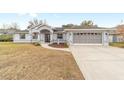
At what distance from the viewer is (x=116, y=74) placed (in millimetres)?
Result: 7309

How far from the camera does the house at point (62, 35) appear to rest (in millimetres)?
24938

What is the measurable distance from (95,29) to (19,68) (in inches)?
678

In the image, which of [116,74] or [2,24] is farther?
[2,24]

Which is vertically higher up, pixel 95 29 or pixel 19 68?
pixel 95 29

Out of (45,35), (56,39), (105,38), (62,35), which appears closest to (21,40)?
(45,35)

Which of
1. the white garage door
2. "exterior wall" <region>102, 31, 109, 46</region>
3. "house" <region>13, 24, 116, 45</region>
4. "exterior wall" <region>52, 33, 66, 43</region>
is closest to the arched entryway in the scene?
"house" <region>13, 24, 116, 45</region>

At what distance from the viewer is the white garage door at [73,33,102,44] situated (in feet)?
81.9

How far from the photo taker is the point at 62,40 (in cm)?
2761

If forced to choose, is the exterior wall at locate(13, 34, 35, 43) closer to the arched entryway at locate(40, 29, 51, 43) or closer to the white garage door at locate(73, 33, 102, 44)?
the arched entryway at locate(40, 29, 51, 43)

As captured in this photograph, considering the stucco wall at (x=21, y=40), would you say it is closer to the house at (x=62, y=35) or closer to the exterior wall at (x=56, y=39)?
the house at (x=62, y=35)
